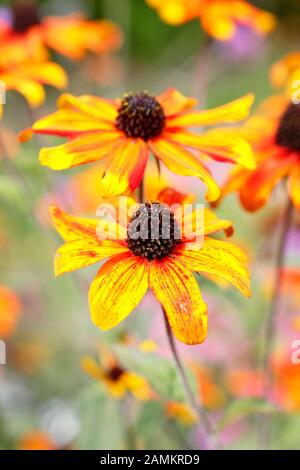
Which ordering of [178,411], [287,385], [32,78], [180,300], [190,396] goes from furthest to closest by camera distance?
1. [287,385]
2. [32,78]
3. [178,411]
4. [190,396]
5. [180,300]

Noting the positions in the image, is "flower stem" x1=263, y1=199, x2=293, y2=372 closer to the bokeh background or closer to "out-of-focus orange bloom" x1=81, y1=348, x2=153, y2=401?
the bokeh background

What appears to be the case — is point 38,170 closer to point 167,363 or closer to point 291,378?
point 167,363

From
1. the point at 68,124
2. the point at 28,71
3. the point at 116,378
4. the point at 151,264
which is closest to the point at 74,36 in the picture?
the point at 28,71

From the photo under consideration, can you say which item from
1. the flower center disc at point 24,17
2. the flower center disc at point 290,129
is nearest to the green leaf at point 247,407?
the flower center disc at point 290,129

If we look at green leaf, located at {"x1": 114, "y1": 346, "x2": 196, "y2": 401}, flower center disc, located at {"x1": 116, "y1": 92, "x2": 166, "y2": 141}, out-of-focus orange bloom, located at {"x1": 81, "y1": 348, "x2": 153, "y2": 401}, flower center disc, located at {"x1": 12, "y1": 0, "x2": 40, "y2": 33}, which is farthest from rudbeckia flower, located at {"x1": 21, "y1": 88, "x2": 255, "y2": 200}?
flower center disc, located at {"x1": 12, "y1": 0, "x2": 40, "y2": 33}

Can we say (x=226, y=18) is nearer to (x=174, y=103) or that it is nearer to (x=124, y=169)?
(x=174, y=103)
